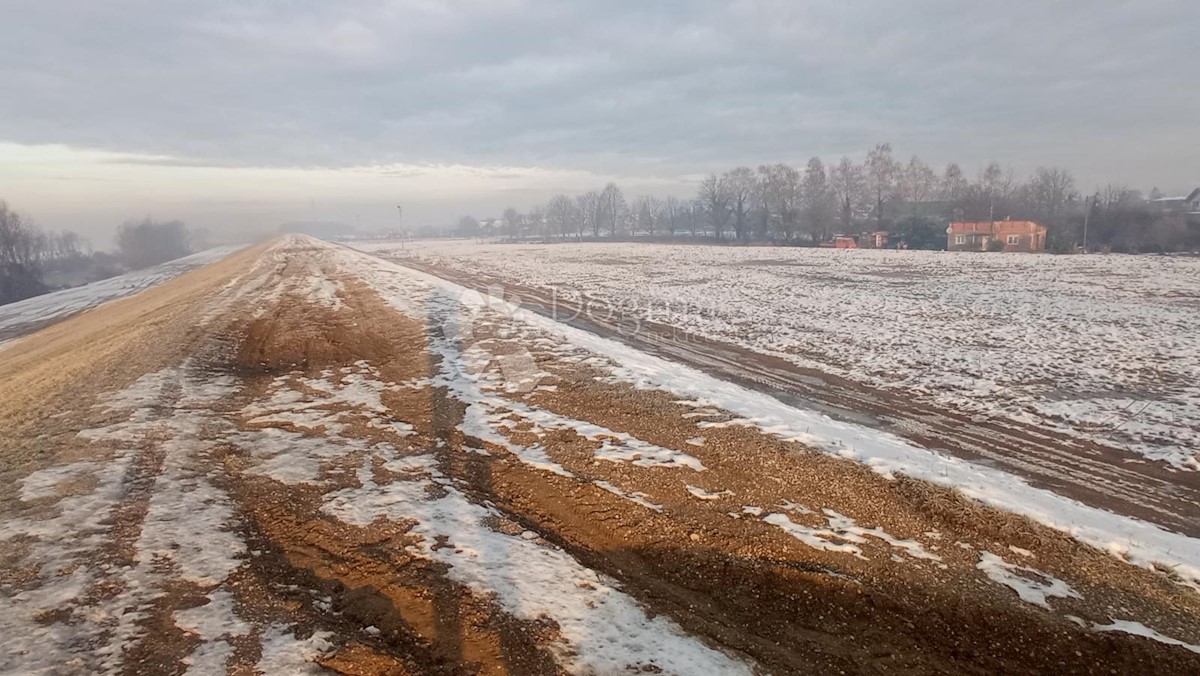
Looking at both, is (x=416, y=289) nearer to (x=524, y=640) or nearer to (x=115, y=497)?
(x=115, y=497)

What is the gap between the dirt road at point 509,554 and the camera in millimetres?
4289

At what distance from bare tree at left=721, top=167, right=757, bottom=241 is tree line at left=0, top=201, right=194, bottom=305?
336 ft

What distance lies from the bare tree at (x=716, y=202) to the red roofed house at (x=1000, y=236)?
46.2 m

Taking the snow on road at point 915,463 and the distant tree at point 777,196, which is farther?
the distant tree at point 777,196

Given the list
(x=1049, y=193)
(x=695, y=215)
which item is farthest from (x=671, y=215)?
(x=1049, y=193)

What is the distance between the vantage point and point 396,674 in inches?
156

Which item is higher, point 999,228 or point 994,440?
point 999,228

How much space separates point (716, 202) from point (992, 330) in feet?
335

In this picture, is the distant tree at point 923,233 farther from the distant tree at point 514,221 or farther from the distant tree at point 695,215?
the distant tree at point 514,221

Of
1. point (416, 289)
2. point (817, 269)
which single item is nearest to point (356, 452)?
point (416, 289)

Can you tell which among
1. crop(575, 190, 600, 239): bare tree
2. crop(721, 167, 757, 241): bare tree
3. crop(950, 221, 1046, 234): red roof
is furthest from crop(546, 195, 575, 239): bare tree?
crop(950, 221, 1046, 234): red roof

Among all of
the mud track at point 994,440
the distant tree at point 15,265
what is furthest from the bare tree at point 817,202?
the distant tree at point 15,265

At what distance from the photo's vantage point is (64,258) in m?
122

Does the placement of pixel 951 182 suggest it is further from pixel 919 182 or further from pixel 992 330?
pixel 992 330
